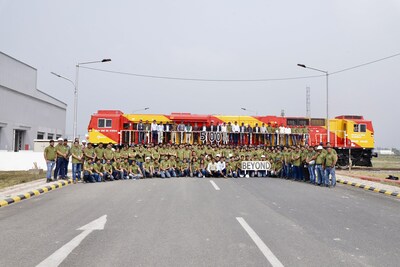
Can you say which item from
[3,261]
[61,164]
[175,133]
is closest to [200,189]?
[61,164]

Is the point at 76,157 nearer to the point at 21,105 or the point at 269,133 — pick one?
the point at 269,133

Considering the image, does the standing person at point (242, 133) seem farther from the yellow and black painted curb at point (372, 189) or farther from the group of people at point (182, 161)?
the yellow and black painted curb at point (372, 189)

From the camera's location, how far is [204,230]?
6934mm

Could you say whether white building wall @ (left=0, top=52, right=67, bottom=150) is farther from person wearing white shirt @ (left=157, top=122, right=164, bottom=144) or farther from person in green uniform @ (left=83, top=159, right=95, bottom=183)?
person in green uniform @ (left=83, top=159, right=95, bottom=183)

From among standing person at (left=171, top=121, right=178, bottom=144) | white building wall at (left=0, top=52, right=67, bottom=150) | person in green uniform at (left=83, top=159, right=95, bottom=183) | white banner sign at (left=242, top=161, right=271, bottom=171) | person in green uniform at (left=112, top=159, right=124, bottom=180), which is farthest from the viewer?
white building wall at (left=0, top=52, right=67, bottom=150)

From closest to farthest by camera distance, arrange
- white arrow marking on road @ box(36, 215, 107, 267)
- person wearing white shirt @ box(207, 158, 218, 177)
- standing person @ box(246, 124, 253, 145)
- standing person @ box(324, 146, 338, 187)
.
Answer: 1. white arrow marking on road @ box(36, 215, 107, 267)
2. standing person @ box(324, 146, 338, 187)
3. person wearing white shirt @ box(207, 158, 218, 177)
4. standing person @ box(246, 124, 253, 145)

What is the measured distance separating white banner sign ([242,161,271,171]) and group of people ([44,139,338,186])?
0.23m

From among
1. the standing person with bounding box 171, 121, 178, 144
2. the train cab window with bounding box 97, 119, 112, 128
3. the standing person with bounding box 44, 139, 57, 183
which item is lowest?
the standing person with bounding box 44, 139, 57, 183


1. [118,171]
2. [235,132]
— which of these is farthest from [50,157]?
[235,132]

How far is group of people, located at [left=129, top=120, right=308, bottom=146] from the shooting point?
23797 millimetres

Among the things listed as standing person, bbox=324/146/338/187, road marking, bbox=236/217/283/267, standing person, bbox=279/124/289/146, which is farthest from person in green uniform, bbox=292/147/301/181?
road marking, bbox=236/217/283/267

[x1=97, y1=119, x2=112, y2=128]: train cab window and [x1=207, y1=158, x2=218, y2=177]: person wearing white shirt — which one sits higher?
[x1=97, y1=119, x2=112, y2=128]: train cab window

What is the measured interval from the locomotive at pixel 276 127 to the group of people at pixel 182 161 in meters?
4.13

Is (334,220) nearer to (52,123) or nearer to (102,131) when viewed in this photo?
(102,131)
